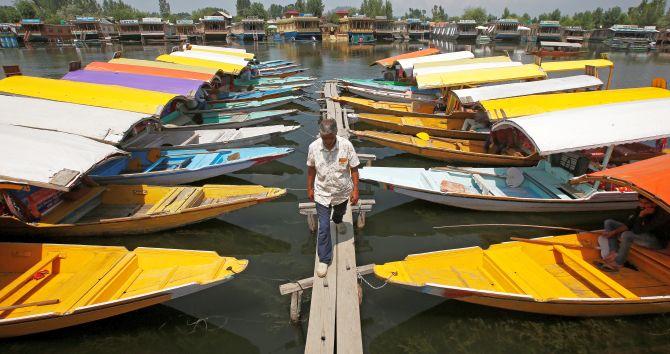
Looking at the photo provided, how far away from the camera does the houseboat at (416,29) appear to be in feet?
257

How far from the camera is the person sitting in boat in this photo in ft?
19.3

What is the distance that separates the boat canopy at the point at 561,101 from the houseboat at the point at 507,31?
64794 mm

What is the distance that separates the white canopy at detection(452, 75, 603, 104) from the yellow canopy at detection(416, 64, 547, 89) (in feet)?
4.27

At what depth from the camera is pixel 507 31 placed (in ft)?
220

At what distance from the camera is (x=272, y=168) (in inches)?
489

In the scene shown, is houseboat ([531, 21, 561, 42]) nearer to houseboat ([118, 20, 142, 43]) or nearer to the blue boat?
the blue boat

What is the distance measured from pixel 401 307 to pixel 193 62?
57.7 ft

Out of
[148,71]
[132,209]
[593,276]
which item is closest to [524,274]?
[593,276]

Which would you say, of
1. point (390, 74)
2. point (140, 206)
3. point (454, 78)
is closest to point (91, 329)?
point (140, 206)

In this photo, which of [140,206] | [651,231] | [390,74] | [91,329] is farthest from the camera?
[390,74]

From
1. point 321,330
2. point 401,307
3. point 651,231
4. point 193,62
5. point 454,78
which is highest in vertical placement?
point 193,62

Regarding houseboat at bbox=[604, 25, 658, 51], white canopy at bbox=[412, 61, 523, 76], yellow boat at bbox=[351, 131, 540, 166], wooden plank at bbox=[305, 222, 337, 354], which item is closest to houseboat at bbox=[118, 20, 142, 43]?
white canopy at bbox=[412, 61, 523, 76]

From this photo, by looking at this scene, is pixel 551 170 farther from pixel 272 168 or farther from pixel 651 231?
pixel 272 168

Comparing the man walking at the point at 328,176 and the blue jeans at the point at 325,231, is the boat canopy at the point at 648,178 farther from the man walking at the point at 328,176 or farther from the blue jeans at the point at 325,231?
the blue jeans at the point at 325,231
